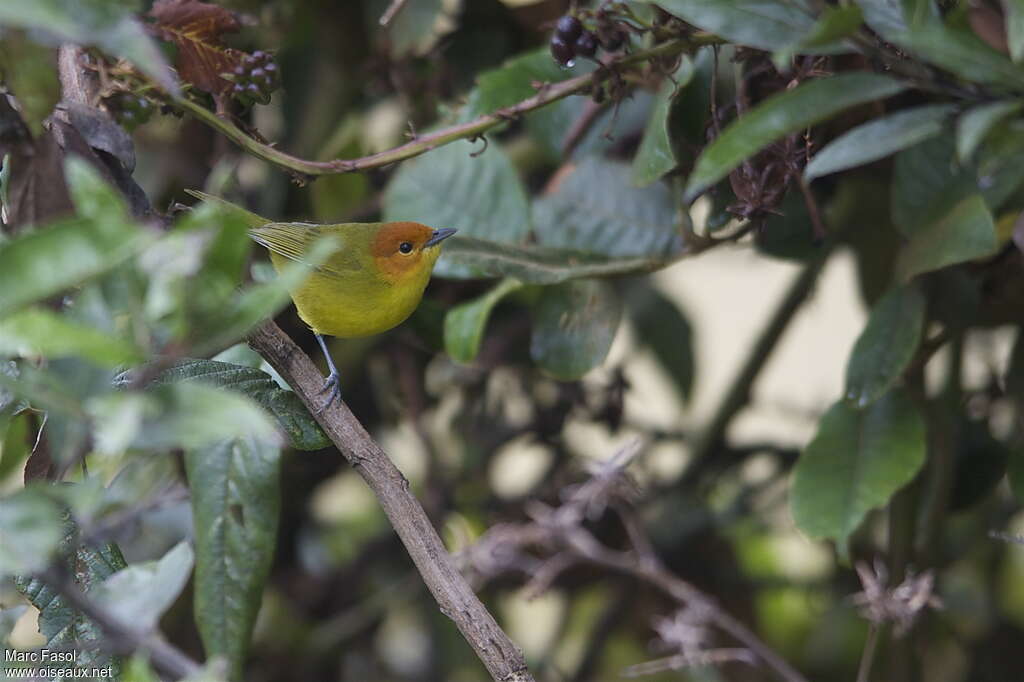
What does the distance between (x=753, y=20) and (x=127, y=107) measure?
837 millimetres

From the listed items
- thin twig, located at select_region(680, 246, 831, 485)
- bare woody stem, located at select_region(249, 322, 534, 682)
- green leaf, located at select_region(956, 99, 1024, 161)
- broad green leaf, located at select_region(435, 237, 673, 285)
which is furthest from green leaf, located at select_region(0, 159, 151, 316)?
thin twig, located at select_region(680, 246, 831, 485)

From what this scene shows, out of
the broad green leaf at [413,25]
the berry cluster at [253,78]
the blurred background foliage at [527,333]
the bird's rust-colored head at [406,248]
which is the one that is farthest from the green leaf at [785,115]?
the broad green leaf at [413,25]

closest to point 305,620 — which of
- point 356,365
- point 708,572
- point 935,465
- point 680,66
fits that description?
point 356,365

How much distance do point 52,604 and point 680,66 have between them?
43.8 inches

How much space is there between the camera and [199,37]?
56.2 inches

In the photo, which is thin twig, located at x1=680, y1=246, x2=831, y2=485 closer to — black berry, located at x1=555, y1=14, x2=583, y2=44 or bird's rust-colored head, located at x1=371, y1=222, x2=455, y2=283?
bird's rust-colored head, located at x1=371, y1=222, x2=455, y2=283

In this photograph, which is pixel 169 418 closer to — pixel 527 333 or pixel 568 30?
pixel 568 30

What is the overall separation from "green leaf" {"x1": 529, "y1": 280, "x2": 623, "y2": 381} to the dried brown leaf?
27.6 inches

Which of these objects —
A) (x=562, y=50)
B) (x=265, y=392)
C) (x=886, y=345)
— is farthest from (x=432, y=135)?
(x=886, y=345)

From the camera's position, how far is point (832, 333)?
3.76 meters

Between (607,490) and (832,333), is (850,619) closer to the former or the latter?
(607,490)

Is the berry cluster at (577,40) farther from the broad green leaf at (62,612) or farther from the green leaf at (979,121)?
the broad green leaf at (62,612)

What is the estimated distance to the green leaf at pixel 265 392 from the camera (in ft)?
4.27

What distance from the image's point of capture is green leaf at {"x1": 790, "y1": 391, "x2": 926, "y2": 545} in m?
1.54
